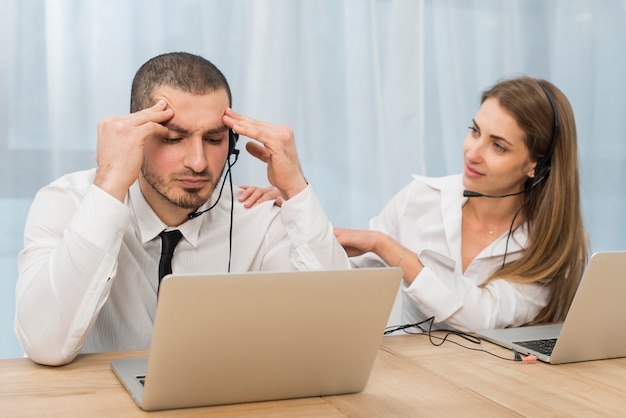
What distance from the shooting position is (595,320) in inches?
62.2

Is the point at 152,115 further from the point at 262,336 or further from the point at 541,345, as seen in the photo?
the point at 541,345

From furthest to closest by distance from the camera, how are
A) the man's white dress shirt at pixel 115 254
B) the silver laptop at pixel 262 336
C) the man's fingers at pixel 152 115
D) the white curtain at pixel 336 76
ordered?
the white curtain at pixel 336 76 < the man's fingers at pixel 152 115 < the man's white dress shirt at pixel 115 254 < the silver laptop at pixel 262 336

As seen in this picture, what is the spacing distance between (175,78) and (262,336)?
0.72 meters

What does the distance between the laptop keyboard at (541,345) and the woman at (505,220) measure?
0.77 feet

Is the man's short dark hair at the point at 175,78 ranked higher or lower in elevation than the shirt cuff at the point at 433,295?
higher

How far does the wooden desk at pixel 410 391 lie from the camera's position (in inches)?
48.3

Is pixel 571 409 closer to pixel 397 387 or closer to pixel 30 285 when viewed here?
pixel 397 387

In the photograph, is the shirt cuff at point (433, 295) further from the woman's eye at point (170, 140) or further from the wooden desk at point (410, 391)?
the woman's eye at point (170, 140)

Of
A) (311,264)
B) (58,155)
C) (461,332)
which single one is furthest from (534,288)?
(58,155)

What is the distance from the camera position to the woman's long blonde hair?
6.95 ft

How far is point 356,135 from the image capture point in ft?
9.91

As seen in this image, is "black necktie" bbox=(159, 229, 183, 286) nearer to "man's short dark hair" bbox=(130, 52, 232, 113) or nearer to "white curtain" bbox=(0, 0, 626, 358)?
"man's short dark hair" bbox=(130, 52, 232, 113)

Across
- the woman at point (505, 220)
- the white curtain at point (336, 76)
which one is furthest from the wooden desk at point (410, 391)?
the white curtain at point (336, 76)

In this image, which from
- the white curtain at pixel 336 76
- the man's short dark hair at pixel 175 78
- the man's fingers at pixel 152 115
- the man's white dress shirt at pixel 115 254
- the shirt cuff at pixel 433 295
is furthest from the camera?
the white curtain at pixel 336 76
